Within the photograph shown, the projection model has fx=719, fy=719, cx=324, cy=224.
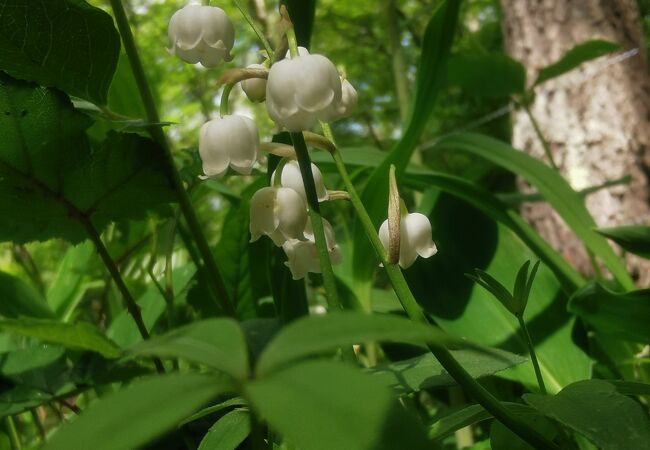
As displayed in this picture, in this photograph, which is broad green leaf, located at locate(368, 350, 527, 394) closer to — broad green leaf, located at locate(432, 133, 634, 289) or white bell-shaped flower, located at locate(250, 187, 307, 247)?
white bell-shaped flower, located at locate(250, 187, 307, 247)

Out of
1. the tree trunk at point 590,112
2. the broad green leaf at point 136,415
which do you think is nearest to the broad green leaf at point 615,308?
the broad green leaf at point 136,415

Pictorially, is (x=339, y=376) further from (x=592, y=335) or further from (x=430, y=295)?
(x=592, y=335)

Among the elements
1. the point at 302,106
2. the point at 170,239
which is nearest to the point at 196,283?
the point at 170,239

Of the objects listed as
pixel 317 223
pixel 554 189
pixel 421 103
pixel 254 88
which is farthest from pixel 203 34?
pixel 554 189

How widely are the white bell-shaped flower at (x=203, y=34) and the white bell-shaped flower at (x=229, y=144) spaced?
0.17 feet

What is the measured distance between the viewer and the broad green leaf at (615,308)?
2.15 ft

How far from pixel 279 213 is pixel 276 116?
0.09 meters

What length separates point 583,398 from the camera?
0.39 metres

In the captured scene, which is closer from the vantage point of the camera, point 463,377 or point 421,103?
point 463,377

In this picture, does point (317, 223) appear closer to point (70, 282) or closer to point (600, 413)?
point (600, 413)

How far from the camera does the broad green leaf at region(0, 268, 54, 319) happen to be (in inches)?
32.3

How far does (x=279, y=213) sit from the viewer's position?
483 millimetres

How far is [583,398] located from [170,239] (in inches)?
15.1

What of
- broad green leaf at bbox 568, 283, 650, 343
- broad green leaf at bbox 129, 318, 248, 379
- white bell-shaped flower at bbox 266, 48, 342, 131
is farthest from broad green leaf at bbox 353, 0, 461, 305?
broad green leaf at bbox 129, 318, 248, 379
